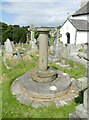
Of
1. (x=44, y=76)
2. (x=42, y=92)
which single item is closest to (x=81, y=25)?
(x=44, y=76)

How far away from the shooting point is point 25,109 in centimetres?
627

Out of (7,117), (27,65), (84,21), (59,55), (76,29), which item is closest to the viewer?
(7,117)

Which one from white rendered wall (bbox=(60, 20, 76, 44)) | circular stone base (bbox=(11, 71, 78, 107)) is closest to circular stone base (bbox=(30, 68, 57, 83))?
circular stone base (bbox=(11, 71, 78, 107))

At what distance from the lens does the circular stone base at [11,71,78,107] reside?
6.77m

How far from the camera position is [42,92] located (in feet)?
22.4

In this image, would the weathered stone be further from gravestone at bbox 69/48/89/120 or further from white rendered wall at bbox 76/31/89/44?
white rendered wall at bbox 76/31/89/44

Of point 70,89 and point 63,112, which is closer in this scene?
point 63,112

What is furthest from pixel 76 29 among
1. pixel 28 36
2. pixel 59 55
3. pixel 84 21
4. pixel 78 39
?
pixel 59 55

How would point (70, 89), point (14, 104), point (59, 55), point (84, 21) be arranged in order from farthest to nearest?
point (84, 21), point (59, 55), point (70, 89), point (14, 104)

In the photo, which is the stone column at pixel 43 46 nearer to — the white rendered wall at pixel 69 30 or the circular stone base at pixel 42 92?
the circular stone base at pixel 42 92

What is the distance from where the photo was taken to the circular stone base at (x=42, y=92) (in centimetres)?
677

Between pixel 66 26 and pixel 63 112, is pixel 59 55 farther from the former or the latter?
pixel 66 26

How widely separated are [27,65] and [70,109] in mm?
5720

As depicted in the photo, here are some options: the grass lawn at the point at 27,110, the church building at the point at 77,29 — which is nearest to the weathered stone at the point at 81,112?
the grass lawn at the point at 27,110
